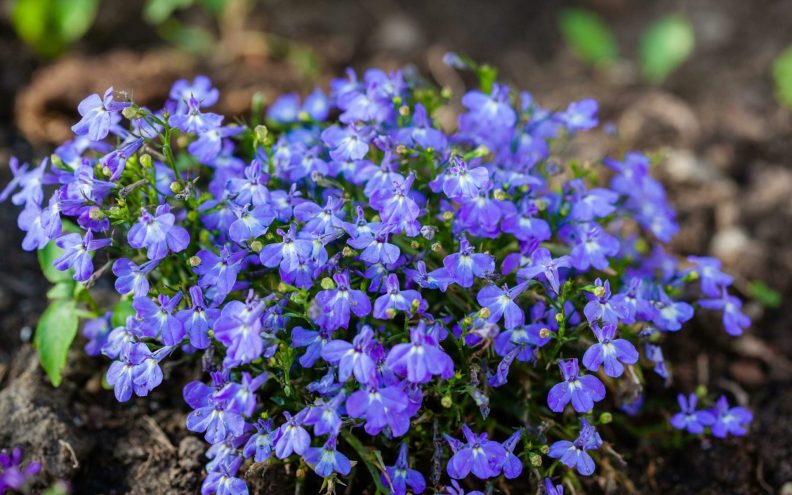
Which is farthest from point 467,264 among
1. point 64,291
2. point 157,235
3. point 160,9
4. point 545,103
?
point 160,9

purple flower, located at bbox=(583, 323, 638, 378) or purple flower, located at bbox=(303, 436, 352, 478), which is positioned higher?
purple flower, located at bbox=(583, 323, 638, 378)

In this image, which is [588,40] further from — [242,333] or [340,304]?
[242,333]

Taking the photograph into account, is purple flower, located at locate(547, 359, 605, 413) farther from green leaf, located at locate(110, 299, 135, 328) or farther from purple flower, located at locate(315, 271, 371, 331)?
green leaf, located at locate(110, 299, 135, 328)

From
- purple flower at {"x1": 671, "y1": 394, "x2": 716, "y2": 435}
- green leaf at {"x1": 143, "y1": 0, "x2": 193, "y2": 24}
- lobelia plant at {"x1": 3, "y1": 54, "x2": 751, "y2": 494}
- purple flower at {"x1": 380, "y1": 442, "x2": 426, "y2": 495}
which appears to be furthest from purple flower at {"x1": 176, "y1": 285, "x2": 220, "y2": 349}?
green leaf at {"x1": 143, "y1": 0, "x2": 193, "y2": 24}

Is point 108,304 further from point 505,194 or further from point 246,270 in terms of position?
point 505,194

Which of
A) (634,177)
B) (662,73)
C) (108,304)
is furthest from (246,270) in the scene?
(662,73)

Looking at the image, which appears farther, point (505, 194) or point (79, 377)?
point (79, 377)
